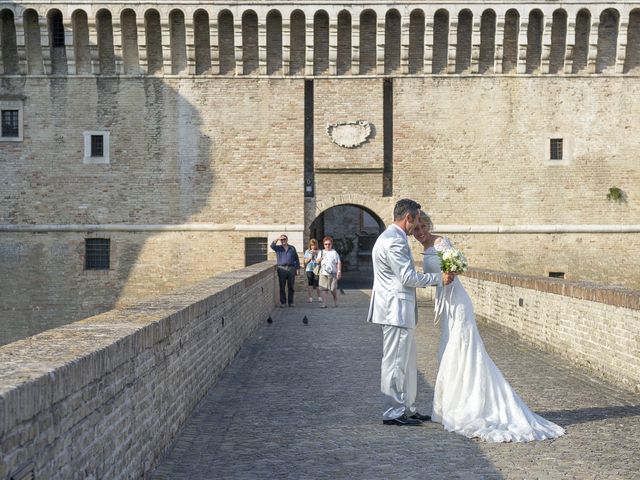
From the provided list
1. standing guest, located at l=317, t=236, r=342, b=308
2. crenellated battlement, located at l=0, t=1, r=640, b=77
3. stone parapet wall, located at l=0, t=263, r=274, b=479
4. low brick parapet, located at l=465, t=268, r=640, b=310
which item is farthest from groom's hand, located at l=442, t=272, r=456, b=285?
crenellated battlement, located at l=0, t=1, r=640, b=77

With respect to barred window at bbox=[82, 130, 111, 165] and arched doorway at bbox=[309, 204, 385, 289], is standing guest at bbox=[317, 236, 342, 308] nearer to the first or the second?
barred window at bbox=[82, 130, 111, 165]

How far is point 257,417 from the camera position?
279 inches

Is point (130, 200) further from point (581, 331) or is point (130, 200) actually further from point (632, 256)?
point (581, 331)

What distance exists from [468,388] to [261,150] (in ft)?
57.1

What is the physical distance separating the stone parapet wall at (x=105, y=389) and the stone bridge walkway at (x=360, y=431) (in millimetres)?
406

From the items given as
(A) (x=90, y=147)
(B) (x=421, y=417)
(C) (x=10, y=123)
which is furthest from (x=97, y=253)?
(B) (x=421, y=417)

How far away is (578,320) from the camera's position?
1017 cm

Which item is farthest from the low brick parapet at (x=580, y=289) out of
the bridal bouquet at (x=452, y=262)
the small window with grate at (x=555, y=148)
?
the small window with grate at (x=555, y=148)

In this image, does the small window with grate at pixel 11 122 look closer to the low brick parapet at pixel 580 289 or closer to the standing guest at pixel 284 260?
the standing guest at pixel 284 260

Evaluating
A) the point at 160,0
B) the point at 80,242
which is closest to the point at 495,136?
the point at 160,0

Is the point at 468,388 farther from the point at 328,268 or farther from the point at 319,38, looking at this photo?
the point at 319,38

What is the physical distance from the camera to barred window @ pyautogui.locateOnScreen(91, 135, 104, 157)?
23266mm

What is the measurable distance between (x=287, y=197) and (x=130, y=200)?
4.42 metres

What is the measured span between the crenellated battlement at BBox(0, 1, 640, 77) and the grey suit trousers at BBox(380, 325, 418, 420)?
680 inches
